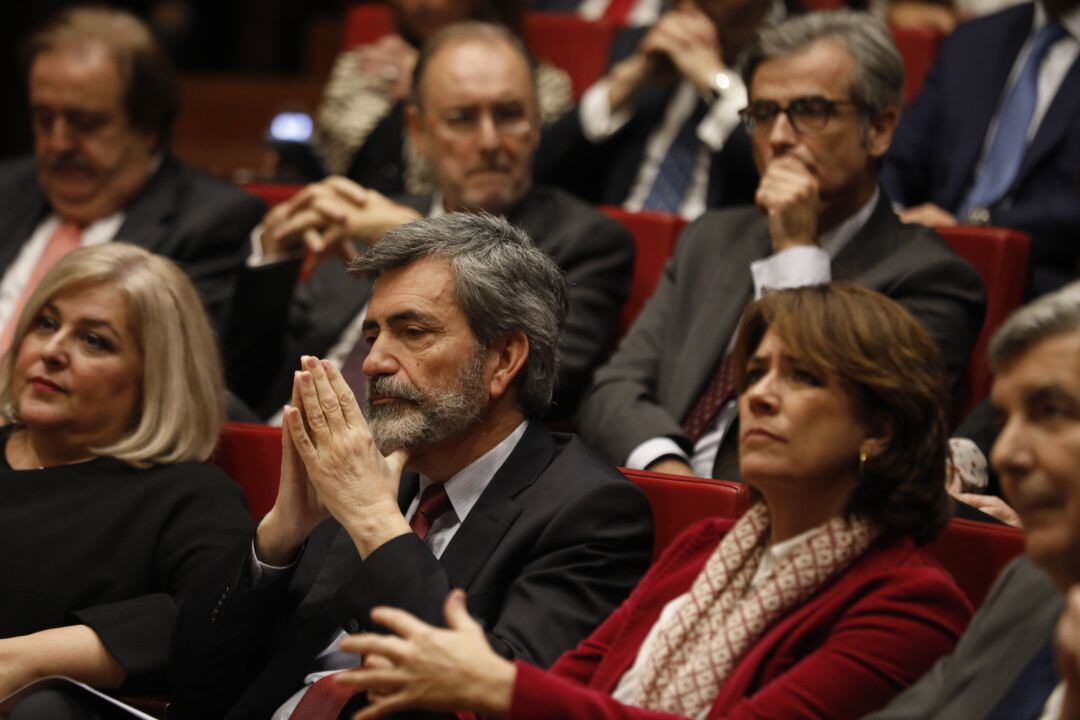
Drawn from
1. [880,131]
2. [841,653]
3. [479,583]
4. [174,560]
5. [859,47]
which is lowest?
[174,560]

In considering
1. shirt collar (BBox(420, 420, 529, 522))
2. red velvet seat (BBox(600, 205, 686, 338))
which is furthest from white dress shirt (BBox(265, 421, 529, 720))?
red velvet seat (BBox(600, 205, 686, 338))

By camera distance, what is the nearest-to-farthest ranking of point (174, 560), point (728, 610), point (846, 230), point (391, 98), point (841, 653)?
point (841, 653), point (728, 610), point (174, 560), point (846, 230), point (391, 98)

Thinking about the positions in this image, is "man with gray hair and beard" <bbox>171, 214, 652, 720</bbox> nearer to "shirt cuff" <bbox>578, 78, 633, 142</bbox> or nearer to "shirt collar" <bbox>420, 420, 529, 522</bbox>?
"shirt collar" <bbox>420, 420, 529, 522</bbox>

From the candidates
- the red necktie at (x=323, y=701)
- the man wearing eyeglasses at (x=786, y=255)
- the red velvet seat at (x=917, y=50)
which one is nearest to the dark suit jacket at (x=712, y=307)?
the man wearing eyeglasses at (x=786, y=255)

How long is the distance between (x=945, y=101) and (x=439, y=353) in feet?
4.24

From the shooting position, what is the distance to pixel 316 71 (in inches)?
163

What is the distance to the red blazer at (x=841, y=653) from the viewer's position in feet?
3.84

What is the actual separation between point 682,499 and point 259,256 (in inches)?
42.4

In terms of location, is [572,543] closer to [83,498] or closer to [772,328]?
[772,328]

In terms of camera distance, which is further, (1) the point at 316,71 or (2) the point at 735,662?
(1) the point at 316,71

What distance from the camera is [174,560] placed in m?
1.72

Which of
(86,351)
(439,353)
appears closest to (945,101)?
(439,353)

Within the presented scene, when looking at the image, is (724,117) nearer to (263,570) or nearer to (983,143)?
(983,143)

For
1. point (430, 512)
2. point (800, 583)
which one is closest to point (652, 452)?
point (430, 512)
